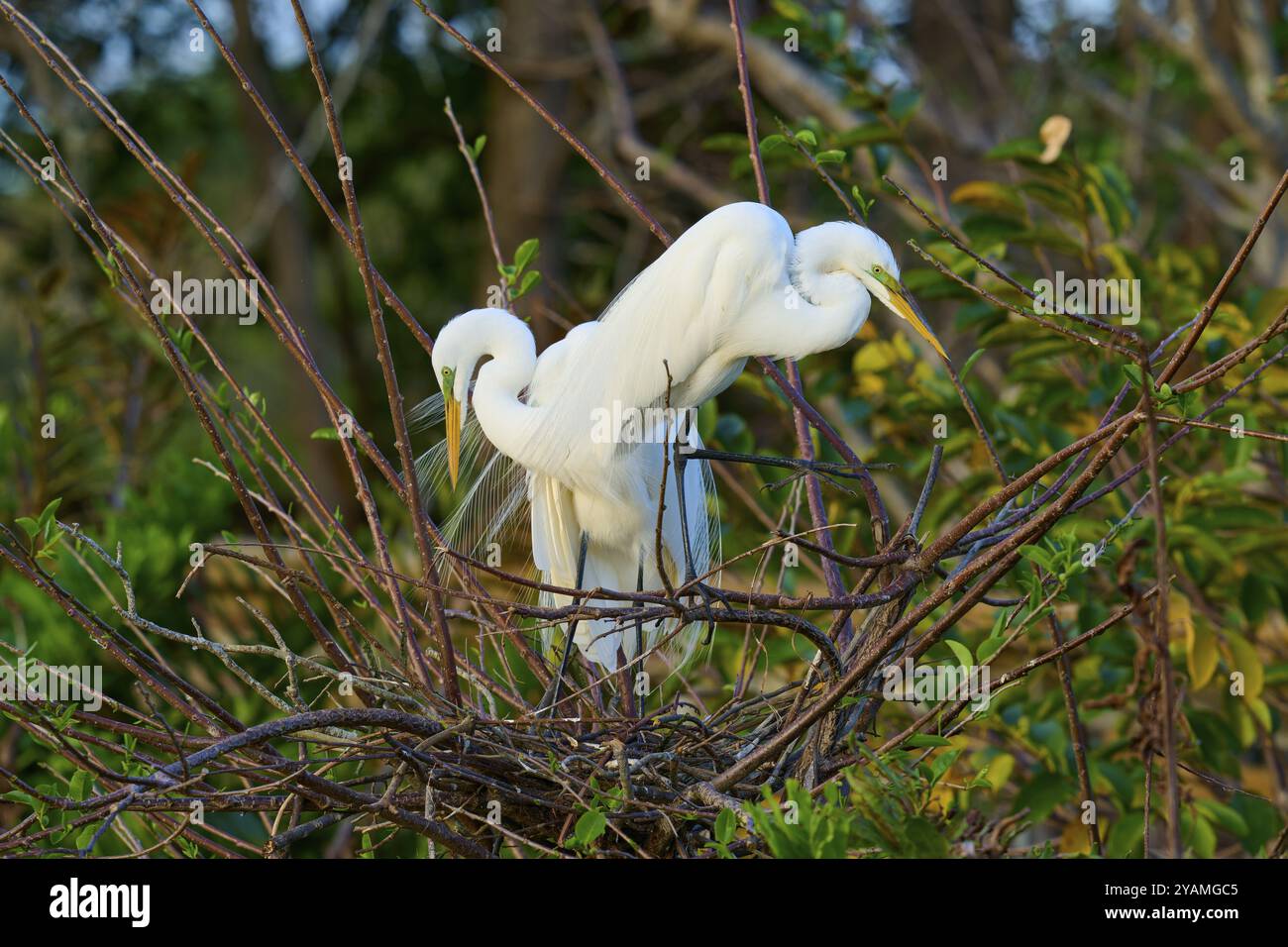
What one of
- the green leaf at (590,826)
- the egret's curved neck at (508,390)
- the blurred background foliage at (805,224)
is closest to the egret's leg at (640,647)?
the blurred background foliage at (805,224)

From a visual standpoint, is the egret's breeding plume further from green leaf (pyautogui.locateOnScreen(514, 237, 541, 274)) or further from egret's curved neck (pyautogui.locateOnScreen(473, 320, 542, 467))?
green leaf (pyautogui.locateOnScreen(514, 237, 541, 274))

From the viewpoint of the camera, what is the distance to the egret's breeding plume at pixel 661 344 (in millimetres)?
1335

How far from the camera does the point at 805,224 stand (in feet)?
12.8

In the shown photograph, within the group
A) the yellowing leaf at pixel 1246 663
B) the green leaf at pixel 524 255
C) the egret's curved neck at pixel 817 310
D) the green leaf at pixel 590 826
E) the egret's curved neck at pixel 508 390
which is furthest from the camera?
the yellowing leaf at pixel 1246 663

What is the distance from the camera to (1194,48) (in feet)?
10.6

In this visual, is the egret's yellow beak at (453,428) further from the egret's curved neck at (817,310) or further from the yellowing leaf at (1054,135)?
the yellowing leaf at (1054,135)

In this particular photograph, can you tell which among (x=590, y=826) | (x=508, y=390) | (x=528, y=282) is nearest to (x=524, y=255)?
(x=528, y=282)

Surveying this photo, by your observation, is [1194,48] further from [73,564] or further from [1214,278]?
[73,564]

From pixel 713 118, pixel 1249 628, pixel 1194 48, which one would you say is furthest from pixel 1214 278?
pixel 713 118

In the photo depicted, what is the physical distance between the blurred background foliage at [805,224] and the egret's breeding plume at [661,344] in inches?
5.9

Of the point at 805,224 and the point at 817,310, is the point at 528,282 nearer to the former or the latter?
the point at 817,310

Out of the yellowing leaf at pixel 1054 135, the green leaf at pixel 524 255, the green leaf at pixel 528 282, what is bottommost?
the green leaf at pixel 528 282

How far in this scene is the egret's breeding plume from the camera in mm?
A: 1335

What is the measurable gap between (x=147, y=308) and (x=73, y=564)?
1.76 meters
